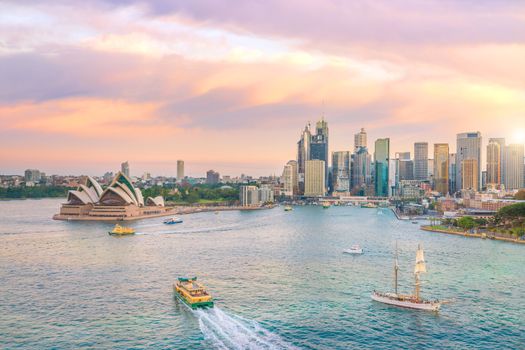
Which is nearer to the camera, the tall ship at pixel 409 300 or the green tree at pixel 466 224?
the tall ship at pixel 409 300

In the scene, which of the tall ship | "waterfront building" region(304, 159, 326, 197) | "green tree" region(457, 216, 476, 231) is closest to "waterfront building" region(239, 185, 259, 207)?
"green tree" region(457, 216, 476, 231)

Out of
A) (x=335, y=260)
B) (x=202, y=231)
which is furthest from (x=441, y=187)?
(x=335, y=260)

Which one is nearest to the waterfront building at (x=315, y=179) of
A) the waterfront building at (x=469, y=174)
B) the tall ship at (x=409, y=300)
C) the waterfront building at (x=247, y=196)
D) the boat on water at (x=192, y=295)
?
the waterfront building at (x=469, y=174)

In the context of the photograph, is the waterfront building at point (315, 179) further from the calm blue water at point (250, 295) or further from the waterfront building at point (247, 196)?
the calm blue water at point (250, 295)

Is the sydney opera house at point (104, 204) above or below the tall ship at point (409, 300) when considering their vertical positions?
above

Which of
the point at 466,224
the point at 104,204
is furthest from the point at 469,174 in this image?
the point at 104,204

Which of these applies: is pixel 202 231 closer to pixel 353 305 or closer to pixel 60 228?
pixel 60 228

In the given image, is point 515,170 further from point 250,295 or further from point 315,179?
point 250,295
